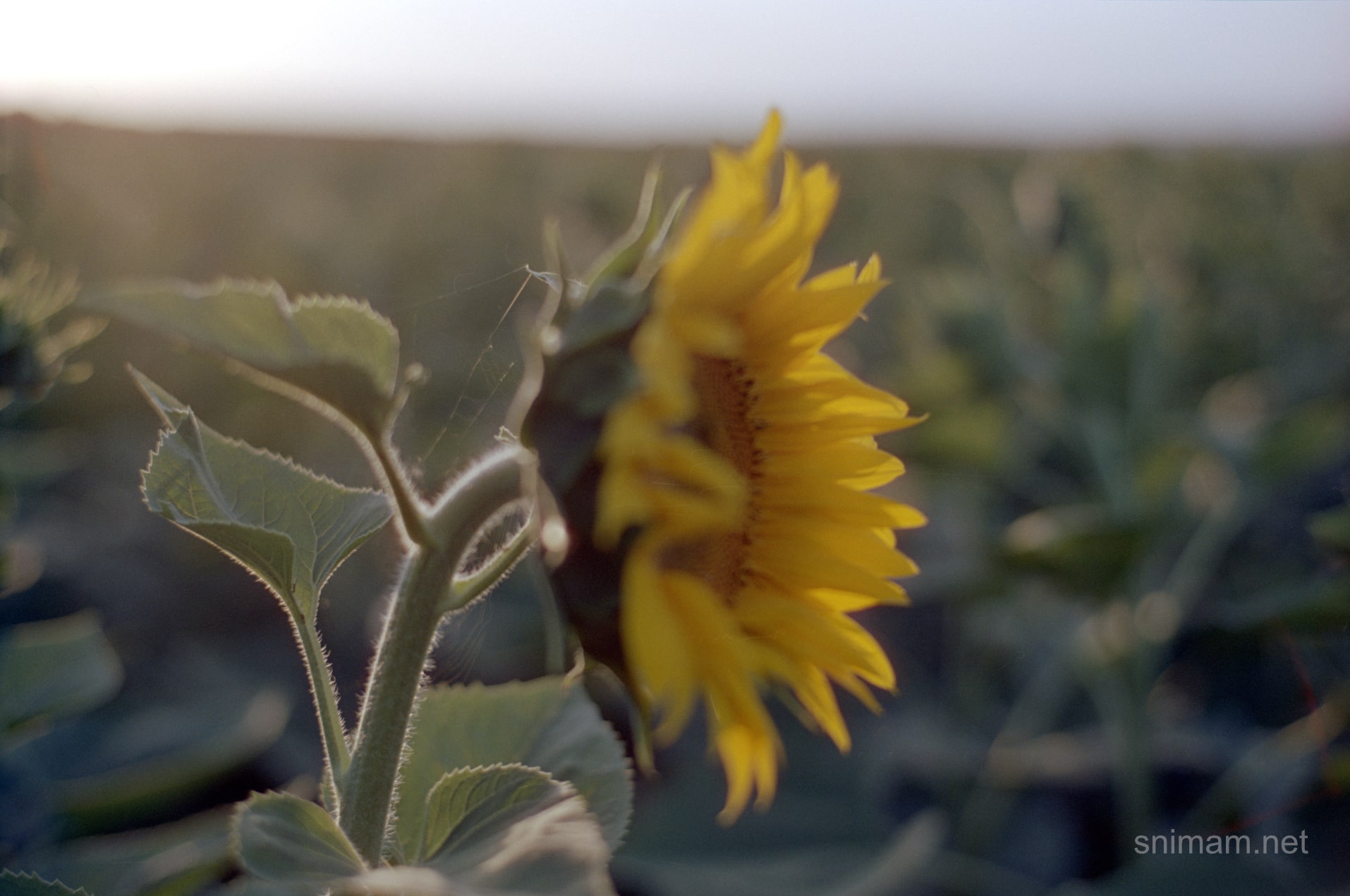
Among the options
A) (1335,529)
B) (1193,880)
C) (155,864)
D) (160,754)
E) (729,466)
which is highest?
(729,466)

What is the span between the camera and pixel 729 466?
58 centimetres

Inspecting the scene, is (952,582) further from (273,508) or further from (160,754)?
(273,508)

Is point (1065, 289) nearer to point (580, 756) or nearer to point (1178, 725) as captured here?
point (1178, 725)

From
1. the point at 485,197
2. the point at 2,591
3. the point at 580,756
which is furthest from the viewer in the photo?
the point at 485,197

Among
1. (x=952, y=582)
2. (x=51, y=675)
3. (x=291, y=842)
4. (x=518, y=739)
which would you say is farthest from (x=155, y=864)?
(x=952, y=582)

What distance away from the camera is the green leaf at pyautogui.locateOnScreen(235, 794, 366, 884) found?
396 millimetres

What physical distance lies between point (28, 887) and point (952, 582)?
1.69m

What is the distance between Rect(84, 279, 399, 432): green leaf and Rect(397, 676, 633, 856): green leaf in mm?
212

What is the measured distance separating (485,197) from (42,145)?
3.86m

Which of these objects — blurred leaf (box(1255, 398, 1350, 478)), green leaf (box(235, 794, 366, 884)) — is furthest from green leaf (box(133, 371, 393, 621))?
blurred leaf (box(1255, 398, 1350, 478))

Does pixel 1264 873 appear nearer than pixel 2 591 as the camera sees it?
No

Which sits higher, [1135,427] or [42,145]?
[42,145]

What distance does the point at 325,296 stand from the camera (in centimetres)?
50

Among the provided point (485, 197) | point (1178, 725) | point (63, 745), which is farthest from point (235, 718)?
point (485, 197)
